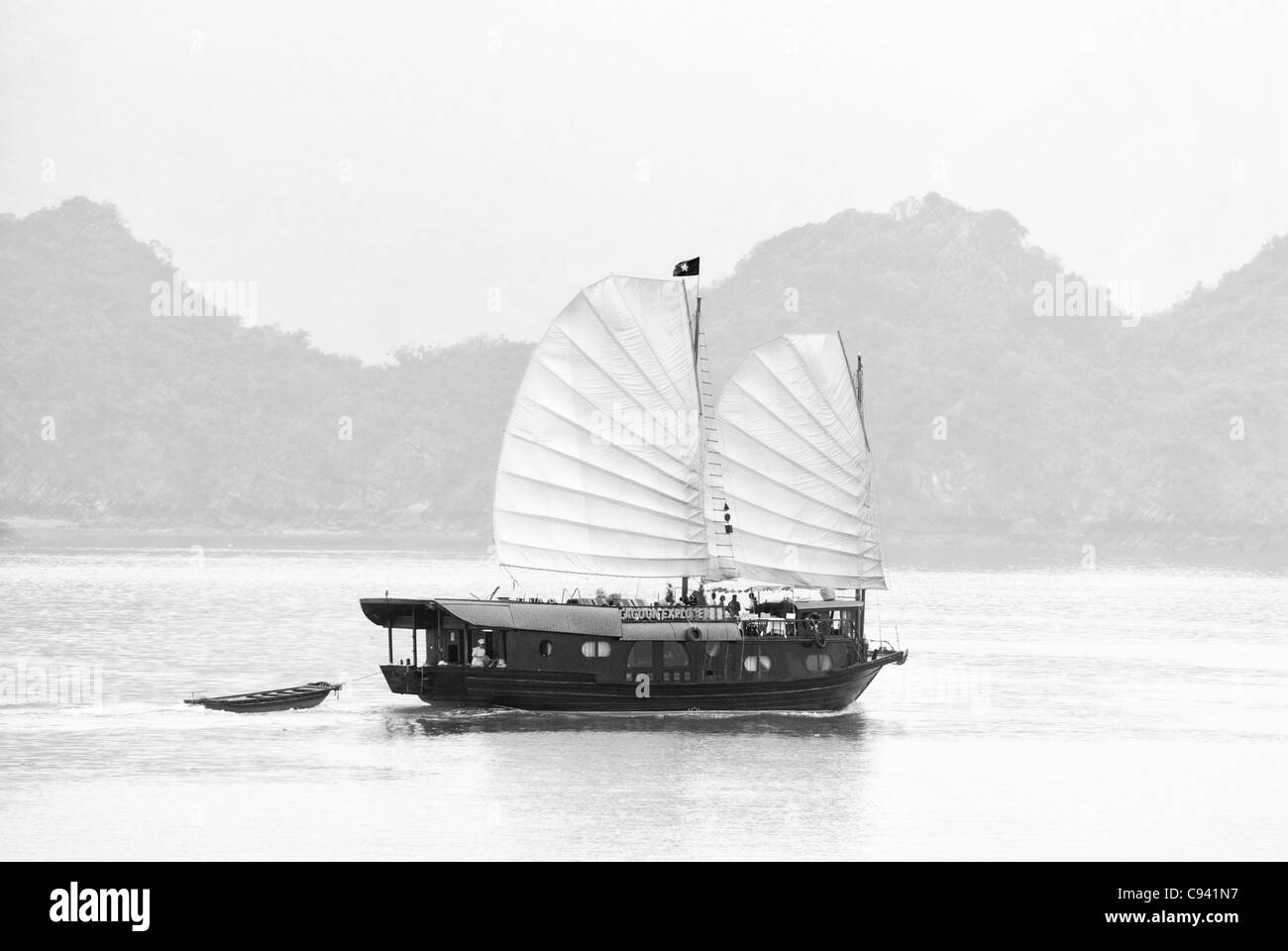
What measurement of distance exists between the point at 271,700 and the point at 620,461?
28.6 feet

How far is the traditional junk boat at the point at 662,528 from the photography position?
38.0 metres

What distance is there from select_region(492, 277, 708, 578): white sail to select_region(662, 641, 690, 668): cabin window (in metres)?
3.21

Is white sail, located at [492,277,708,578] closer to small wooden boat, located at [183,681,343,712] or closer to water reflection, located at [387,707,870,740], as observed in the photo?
water reflection, located at [387,707,870,740]

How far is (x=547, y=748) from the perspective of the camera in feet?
114

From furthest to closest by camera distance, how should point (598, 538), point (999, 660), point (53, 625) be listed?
point (53, 625)
point (999, 660)
point (598, 538)

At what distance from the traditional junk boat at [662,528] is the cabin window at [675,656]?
0.06ft

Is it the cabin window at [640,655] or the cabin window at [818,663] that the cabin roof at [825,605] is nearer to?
the cabin window at [818,663]

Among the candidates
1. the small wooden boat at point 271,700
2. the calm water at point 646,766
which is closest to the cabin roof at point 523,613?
the calm water at point 646,766

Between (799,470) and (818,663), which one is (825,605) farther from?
(799,470)

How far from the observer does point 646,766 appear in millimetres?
33344

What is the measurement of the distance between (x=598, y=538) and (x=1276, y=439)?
548ft
